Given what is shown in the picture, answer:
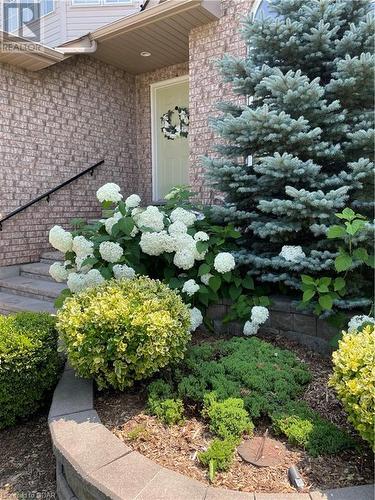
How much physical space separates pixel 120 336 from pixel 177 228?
114 centimetres

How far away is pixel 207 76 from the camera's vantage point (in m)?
5.15

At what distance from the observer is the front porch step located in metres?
4.99

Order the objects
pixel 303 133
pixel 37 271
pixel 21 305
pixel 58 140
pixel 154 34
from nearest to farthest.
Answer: pixel 303 133 → pixel 21 305 → pixel 37 271 → pixel 154 34 → pixel 58 140

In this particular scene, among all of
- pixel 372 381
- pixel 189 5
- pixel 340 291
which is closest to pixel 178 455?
pixel 372 381

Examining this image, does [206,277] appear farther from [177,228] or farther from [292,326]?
[292,326]

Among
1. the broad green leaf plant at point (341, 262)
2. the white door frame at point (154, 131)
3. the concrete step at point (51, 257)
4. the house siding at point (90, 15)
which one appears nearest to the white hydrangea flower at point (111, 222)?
the broad green leaf plant at point (341, 262)

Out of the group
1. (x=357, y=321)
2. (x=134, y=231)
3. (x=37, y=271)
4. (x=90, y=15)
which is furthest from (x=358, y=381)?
(x=90, y=15)

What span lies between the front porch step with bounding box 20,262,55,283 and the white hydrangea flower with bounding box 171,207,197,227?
243 cm

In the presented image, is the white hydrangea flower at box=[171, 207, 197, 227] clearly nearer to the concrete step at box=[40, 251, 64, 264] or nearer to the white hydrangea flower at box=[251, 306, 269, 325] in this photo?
the white hydrangea flower at box=[251, 306, 269, 325]

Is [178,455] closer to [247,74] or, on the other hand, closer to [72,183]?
[247,74]

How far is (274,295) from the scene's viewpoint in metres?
3.20

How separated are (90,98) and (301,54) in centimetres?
410

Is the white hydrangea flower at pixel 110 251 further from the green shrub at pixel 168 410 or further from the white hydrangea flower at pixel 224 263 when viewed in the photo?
the green shrub at pixel 168 410

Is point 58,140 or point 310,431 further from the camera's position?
point 58,140
